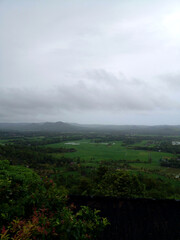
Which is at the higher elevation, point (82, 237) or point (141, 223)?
point (82, 237)

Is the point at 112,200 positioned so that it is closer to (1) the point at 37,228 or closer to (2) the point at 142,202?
(2) the point at 142,202

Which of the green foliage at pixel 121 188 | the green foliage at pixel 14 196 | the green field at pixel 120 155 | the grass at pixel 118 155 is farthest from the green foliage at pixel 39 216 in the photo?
the grass at pixel 118 155

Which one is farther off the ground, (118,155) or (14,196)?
(14,196)

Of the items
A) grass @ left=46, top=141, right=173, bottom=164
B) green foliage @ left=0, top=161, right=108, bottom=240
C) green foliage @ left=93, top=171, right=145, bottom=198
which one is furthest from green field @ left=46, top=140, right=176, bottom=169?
green foliage @ left=0, top=161, right=108, bottom=240

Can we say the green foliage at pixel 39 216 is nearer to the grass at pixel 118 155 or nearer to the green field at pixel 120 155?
the green field at pixel 120 155

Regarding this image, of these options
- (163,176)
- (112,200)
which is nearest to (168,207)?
(112,200)

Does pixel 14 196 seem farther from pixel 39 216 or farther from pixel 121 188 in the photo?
pixel 121 188

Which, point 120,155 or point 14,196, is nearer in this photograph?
point 14,196

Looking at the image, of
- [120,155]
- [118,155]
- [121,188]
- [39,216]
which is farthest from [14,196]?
[120,155]

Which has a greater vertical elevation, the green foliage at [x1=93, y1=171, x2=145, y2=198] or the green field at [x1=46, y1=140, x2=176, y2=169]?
the green foliage at [x1=93, y1=171, x2=145, y2=198]

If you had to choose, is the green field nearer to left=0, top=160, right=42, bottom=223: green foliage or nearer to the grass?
the grass

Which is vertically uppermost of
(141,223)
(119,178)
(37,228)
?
(37,228)
